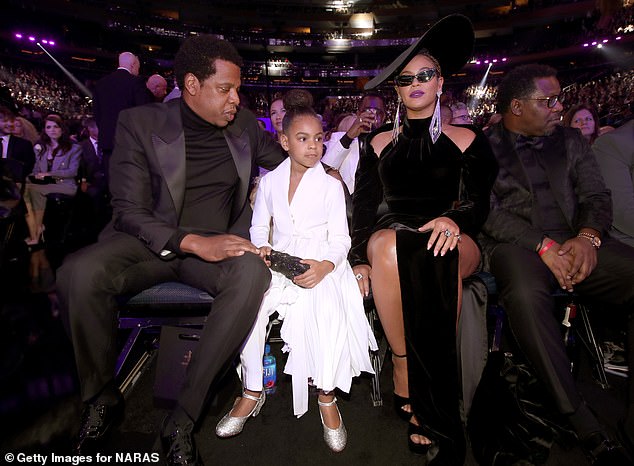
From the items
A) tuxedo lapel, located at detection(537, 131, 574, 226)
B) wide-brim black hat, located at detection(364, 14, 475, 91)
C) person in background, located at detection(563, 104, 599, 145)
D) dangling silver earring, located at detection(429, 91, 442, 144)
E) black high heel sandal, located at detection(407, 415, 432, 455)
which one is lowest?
black high heel sandal, located at detection(407, 415, 432, 455)

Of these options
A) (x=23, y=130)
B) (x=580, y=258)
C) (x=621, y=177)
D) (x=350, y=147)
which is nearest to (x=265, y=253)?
(x=350, y=147)

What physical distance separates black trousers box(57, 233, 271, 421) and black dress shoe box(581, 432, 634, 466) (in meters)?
1.91

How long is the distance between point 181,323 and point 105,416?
631mm

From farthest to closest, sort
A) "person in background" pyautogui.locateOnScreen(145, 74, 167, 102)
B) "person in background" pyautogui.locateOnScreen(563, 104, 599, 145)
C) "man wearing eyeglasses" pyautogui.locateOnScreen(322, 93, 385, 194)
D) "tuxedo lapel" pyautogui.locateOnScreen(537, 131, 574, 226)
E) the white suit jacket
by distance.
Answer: "person in background" pyautogui.locateOnScreen(145, 74, 167, 102) → "person in background" pyautogui.locateOnScreen(563, 104, 599, 145) → "man wearing eyeglasses" pyautogui.locateOnScreen(322, 93, 385, 194) → "tuxedo lapel" pyautogui.locateOnScreen(537, 131, 574, 226) → the white suit jacket

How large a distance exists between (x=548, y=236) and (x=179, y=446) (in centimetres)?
268

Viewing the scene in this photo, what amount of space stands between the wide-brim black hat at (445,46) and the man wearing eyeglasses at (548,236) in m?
0.62

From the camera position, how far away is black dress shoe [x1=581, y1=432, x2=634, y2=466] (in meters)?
1.76

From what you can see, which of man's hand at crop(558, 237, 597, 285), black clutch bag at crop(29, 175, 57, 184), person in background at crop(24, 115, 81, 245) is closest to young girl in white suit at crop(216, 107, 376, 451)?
man's hand at crop(558, 237, 597, 285)

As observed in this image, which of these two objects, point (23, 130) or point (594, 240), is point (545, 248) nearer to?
point (594, 240)

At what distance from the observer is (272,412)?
2.38m

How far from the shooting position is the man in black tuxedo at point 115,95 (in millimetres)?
5437

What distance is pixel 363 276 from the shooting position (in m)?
2.30

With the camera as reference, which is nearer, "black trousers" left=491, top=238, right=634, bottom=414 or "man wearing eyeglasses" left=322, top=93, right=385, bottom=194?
"black trousers" left=491, top=238, right=634, bottom=414

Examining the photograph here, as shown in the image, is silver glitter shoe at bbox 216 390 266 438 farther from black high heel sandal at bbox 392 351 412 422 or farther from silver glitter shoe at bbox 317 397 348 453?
black high heel sandal at bbox 392 351 412 422
